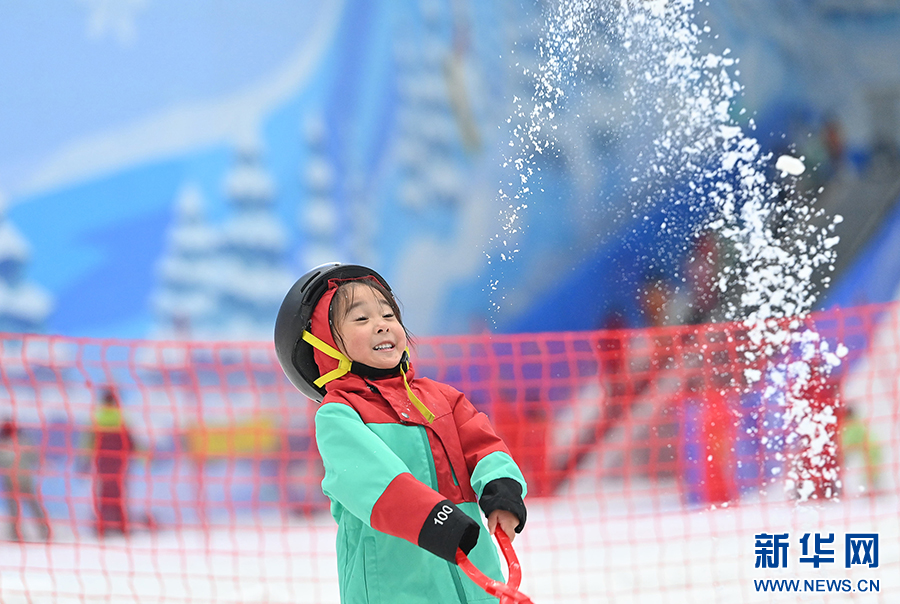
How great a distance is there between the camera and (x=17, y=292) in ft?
22.4

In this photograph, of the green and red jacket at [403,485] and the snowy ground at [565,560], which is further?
the snowy ground at [565,560]

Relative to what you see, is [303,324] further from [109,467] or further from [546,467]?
[109,467]

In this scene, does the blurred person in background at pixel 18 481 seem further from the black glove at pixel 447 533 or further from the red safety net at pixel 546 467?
the black glove at pixel 447 533

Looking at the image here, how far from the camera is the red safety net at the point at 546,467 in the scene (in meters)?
3.82

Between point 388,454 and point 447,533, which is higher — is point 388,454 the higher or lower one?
the higher one

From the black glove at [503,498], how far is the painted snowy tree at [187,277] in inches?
243

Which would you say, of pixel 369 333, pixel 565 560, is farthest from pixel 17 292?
pixel 369 333

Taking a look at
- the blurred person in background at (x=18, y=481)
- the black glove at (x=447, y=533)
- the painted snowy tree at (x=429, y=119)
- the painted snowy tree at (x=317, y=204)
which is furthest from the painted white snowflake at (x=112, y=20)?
the black glove at (x=447, y=533)

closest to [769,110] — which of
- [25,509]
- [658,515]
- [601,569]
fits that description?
[658,515]

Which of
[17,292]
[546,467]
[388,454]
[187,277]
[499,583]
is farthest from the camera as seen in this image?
[187,277]

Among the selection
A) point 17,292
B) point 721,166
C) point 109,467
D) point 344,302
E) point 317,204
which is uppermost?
point 317,204

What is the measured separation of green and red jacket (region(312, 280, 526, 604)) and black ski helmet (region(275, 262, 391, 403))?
→ 53 millimetres

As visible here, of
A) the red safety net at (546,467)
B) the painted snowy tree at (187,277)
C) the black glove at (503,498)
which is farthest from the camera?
the painted snowy tree at (187,277)

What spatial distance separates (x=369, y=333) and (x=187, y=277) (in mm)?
6087
